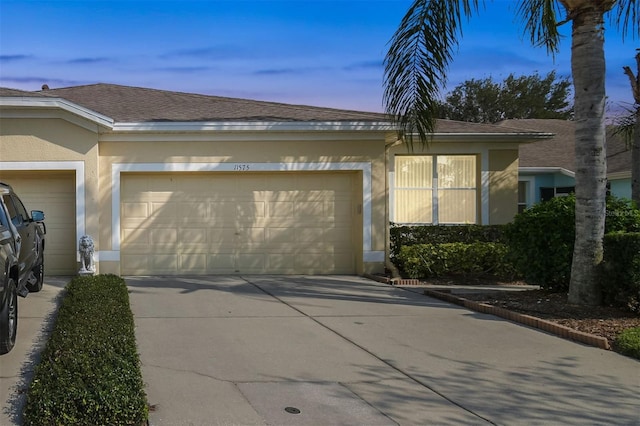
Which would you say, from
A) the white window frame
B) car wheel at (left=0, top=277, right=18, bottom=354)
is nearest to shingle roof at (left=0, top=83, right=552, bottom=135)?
the white window frame

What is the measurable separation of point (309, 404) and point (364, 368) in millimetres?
1292

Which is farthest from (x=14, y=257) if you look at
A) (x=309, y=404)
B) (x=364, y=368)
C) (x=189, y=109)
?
(x=189, y=109)

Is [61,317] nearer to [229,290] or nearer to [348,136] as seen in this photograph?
[229,290]

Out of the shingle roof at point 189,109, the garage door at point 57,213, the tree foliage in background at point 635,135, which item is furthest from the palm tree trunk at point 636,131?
the garage door at point 57,213

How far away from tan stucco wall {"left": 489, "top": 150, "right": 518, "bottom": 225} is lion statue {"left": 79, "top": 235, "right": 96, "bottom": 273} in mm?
9558

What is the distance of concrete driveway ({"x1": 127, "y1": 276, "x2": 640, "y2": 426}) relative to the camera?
511 cm

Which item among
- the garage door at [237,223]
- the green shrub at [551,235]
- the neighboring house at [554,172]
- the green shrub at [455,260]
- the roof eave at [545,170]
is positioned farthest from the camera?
the roof eave at [545,170]

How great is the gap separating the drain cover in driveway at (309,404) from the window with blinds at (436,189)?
1025cm

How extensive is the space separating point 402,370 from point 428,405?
3.41 feet

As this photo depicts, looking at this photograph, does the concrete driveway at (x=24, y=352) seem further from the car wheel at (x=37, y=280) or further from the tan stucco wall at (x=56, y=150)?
the tan stucco wall at (x=56, y=150)

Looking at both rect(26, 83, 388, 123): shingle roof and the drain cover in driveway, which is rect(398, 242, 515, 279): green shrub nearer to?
rect(26, 83, 388, 123): shingle roof

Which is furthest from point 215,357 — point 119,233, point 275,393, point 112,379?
point 119,233

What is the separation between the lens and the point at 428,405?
210 inches

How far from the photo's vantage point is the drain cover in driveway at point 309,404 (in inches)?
193
